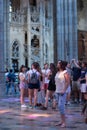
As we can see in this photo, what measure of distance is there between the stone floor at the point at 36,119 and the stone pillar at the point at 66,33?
613 inches

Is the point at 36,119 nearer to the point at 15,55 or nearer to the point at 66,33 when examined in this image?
the point at 66,33

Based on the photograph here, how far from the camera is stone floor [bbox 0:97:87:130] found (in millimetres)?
10414

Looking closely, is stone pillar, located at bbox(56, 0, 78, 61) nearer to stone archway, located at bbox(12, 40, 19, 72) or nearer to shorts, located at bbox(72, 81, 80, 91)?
stone archway, located at bbox(12, 40, 19, 72)

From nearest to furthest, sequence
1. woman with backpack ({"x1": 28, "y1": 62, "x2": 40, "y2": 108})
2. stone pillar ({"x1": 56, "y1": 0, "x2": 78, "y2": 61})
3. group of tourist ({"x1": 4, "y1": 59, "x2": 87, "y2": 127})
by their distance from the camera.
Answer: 1. group of tourist ({"x1": 4, "y1": 59, "x2": 87, "y2": 127})
2. woman with backpack ({"x1": 28, "y1": 62, "x2": 40, "y2": 108})
3. stone pillar ({"x1": 56, "y1": 0, "x2": 78, "y2": 61})

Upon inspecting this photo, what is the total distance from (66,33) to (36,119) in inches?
739

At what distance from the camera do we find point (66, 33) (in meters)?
30.3

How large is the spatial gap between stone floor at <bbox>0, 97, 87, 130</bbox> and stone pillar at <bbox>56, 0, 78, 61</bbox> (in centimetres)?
1556

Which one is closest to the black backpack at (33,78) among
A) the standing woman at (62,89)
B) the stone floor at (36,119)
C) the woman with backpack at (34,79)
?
the woman with backpack at (34,79)

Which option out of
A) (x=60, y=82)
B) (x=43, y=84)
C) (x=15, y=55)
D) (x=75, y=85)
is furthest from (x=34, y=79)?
(x=15, y=55)

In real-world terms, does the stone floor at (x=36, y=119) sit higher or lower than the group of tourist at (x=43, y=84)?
lower

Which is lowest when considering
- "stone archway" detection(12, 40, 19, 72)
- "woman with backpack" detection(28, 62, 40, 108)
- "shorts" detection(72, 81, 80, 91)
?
"shorts" detection(72, 81, 80, 91)

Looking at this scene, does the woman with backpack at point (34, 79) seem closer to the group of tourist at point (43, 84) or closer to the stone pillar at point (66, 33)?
the group of tourist at point (43, 84)

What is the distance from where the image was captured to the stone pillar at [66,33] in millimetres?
30297

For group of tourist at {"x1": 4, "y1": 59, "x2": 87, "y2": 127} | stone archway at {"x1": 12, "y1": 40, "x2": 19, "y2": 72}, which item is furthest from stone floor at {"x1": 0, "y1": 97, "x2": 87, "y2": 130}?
stone archway at {"x1": 12, "y1": 40, "x2": 19, "y2": 72}
